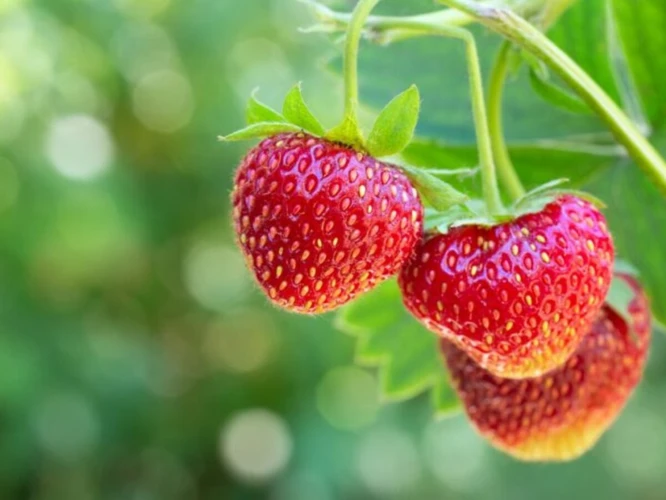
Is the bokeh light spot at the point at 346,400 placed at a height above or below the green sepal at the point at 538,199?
below

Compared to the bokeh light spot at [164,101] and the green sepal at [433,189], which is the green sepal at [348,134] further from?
the bokeh light spot at [164,101]

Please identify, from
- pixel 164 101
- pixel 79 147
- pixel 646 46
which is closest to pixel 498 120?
pixel 646 46

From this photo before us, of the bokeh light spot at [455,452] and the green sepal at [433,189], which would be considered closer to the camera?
the green sepal at [433,189]

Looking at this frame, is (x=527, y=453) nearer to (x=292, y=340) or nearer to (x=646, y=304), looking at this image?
(x=646, y=304)

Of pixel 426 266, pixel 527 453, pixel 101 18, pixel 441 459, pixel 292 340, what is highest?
pixel 426 266

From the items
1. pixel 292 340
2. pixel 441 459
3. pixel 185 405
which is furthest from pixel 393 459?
pixel 185 405

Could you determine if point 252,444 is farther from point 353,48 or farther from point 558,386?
point 353,48

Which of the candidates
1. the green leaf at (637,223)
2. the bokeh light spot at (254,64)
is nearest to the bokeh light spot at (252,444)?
the bokeh light spot at (254,64)
